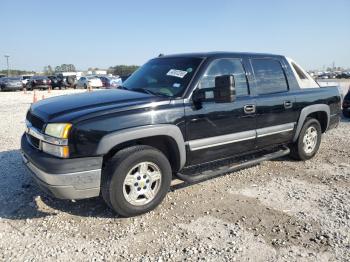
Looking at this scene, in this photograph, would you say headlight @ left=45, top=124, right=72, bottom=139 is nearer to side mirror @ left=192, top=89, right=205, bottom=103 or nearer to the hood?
the hood

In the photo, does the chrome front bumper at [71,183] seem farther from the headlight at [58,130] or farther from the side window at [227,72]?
the side window at [227,72]

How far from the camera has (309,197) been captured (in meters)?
4.49

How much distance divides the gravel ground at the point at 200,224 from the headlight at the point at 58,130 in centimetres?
99

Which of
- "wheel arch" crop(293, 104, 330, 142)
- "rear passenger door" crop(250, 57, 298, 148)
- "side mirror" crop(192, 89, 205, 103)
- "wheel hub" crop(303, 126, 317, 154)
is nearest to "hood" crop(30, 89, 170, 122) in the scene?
"side mirror" crop(192, 89, 205, 103)

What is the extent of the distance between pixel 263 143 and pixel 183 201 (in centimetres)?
159

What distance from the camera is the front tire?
11.9 ft

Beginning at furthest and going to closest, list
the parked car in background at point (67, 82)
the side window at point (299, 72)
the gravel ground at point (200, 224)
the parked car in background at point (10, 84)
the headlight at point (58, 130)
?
the parked car in background at point (67, 82)
the parked car in background at point (10, 84)
the side window at point (299, 72)
the headlight at point (58, 130)
the gravel ground at point (200, 224)

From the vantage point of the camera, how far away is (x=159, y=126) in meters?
3.83

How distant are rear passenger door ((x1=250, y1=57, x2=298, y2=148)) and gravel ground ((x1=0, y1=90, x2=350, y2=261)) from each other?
65 cm

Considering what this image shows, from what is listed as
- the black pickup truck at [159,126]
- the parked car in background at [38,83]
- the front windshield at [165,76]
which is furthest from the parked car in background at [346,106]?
the parked car in background at [38,83]

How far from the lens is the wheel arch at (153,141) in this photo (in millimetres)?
3541

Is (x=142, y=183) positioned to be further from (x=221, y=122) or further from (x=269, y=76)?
(x=269, y=76)

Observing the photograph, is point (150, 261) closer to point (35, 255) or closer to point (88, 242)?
point (88, 242)

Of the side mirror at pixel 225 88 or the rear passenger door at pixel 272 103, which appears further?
the rear passenger door at pixel 272 103
